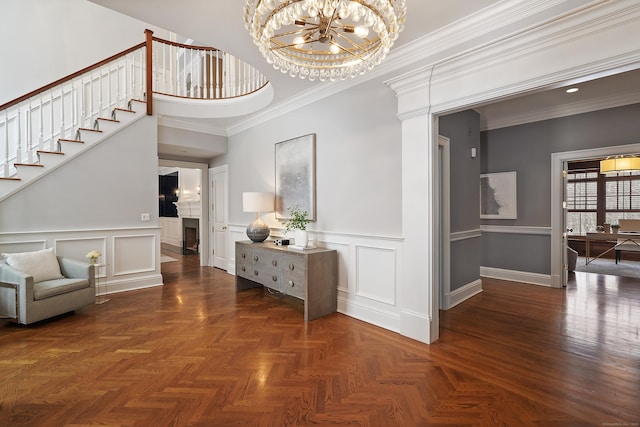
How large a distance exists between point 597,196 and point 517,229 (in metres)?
5.16

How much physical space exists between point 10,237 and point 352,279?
14.8 feet

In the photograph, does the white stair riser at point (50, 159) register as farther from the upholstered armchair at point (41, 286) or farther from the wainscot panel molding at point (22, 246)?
the upholstered armchair at point (41, 286)

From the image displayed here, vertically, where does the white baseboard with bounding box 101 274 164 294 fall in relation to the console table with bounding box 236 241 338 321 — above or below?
below

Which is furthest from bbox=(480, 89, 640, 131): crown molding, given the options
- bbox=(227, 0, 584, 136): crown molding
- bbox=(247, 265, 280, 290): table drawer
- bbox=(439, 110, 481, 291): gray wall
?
bbox=(247, 265, 280, 290): table drawer

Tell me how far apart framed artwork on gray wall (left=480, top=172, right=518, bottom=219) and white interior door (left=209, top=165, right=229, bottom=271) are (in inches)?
200

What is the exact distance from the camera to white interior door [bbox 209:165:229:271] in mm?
6210

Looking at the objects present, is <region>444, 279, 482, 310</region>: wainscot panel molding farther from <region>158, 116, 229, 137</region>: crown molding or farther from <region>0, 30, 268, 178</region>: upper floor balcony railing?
<region>158, 116, 229, 137</region>: crown molding

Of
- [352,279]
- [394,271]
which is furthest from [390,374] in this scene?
[352,279]

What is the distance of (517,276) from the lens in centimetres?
528

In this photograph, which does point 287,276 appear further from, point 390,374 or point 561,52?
point 561,52

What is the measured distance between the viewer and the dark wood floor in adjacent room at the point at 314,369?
1.91 m

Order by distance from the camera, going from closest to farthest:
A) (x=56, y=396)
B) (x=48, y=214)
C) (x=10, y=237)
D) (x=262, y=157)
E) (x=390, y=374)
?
(x=56, y=396)
(x=390, y=374)
(x=10, y=237)
(x=48, y=214)
(x=262, y=157)

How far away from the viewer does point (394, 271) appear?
3.23m

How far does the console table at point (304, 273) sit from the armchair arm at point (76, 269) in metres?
2.01
